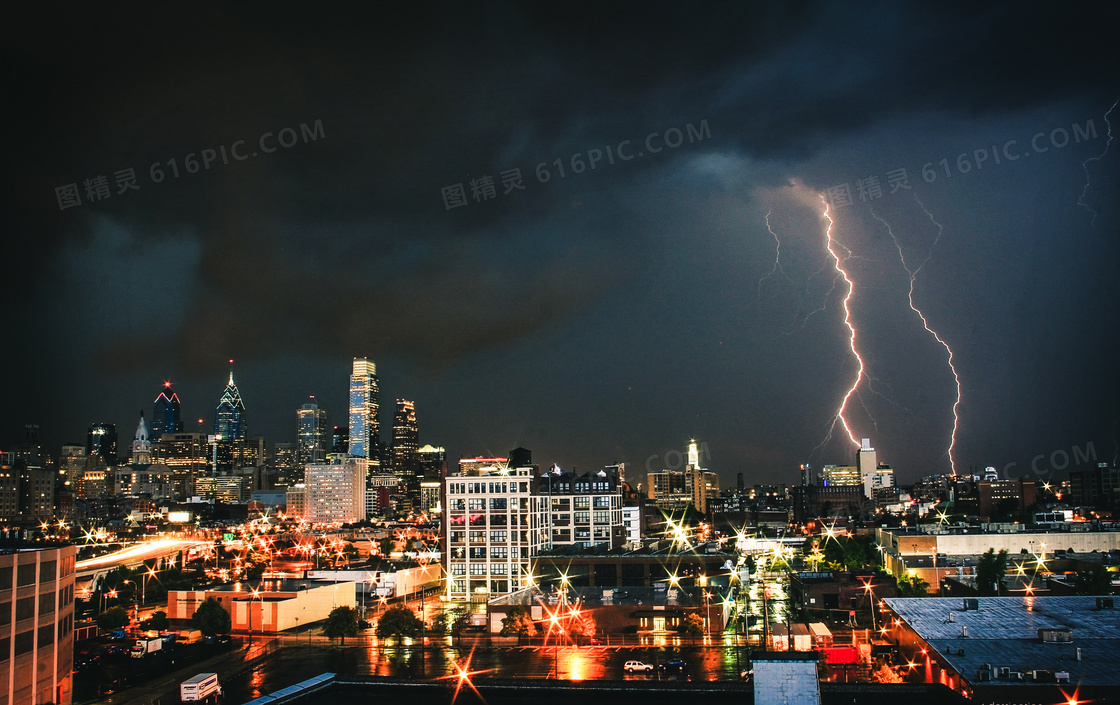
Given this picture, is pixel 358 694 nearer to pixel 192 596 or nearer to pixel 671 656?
pixel 671 656

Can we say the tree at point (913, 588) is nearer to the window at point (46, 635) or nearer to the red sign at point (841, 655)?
the red sign at point (841, 655)

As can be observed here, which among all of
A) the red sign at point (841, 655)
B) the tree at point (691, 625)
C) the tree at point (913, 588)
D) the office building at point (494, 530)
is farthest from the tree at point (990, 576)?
the office building at point (494, 530)

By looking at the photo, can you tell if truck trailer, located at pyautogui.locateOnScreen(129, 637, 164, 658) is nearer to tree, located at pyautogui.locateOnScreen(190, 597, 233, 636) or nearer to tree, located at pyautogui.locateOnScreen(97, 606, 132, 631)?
tree, located at pyautogui.locateOnScreen(190, 597, 233, 636)

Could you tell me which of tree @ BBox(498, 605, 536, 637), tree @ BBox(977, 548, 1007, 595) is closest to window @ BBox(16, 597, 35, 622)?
tree @ BBox(498, 605, 536, 637)

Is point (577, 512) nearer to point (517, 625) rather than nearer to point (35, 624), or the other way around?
point (517, 625)

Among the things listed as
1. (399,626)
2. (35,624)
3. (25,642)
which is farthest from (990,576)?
(25,642)

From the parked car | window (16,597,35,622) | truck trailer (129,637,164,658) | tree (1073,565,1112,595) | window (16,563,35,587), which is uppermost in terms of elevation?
window (16,563,35,587)
